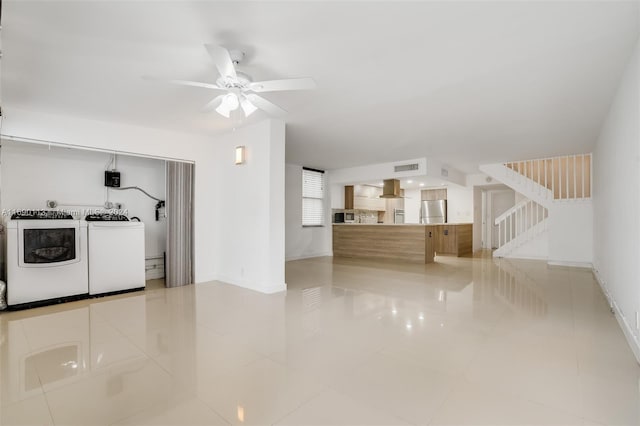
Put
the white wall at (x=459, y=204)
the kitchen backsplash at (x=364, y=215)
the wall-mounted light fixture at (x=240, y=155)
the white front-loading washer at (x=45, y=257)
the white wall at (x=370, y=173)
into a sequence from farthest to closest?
the kitchen backsplash at (x=364, y=215), the white wall at (x=459, y=204), the white wall at (x=370, y=173), the wall-mounted light fixture at (x=240, y=155), the white front-loading washer at (x=45, y=257)

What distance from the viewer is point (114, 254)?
463 cm

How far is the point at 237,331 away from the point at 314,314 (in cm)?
91

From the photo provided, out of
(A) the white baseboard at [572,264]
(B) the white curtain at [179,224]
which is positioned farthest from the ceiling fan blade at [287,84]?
(A) the white baseboard at [572,264]

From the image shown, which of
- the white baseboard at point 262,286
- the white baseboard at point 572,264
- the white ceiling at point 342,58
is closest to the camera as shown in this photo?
the white ceiling at point 342,58

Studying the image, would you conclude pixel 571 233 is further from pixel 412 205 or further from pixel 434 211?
pixel 412 205

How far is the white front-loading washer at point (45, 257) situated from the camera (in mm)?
3875

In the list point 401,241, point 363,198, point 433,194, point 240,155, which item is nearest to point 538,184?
point 433,194

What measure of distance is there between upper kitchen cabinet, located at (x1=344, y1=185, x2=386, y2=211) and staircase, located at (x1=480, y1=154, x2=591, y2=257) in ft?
11.4

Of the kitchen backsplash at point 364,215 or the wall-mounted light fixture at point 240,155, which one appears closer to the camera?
the wall-mounted light fixture at point 240,155

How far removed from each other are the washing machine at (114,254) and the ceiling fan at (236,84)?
2.70m

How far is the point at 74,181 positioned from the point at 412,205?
Answer: 989 cm

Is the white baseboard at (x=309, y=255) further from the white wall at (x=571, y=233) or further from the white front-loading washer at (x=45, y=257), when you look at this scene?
the white wall at (x=571, y=233)

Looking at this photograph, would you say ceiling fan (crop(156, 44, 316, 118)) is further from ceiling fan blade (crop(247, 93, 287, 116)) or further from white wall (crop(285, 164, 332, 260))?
white wall (crop(285, 164, 332, 260))

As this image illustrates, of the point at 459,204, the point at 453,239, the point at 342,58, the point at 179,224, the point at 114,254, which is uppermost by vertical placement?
the point at 342,58
